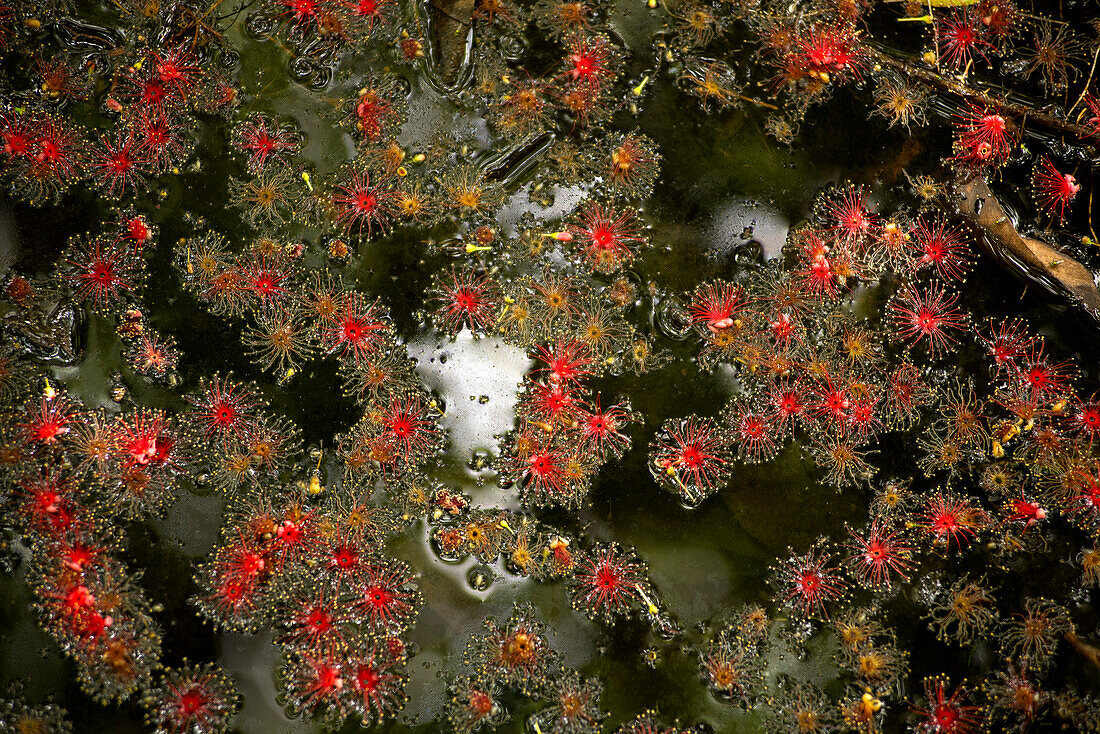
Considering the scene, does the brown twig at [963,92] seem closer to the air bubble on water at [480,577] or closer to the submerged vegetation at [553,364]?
the submerged vegetation at [553,364]

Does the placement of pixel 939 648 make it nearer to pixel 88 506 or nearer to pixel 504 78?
pixel 504 78

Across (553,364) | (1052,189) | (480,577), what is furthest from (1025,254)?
(480,577)

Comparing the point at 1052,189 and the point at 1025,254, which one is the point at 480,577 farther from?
the point at 1052,189

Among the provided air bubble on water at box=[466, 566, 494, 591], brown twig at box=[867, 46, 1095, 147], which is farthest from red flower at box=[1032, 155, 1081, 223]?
air bubble on water at box=[466, 566, 494, 591]

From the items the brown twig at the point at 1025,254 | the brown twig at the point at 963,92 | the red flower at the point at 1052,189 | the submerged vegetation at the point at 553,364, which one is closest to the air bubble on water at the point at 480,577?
the submerged vegetation at the point at 553,364

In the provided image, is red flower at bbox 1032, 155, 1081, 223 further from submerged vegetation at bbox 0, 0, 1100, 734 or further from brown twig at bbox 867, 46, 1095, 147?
brown twig at bbox 867, 46, 1095, 147

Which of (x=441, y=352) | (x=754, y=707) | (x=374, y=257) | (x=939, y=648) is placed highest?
(x=374, y=257)

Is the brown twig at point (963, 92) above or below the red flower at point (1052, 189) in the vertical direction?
above

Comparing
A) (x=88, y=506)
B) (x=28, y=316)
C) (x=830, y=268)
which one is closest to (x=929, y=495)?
(x=830, y=268)
